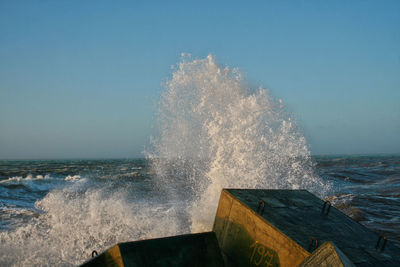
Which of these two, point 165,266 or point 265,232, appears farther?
point 265,232

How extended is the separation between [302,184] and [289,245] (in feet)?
33.9

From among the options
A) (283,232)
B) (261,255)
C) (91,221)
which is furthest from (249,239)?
(91,221)

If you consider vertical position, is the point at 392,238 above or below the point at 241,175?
below

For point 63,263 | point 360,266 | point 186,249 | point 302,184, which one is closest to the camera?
point 360,266

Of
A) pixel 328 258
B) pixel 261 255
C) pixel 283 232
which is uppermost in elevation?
pixel 328 258

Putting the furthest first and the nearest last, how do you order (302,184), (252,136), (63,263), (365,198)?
(302,184)
(365,198)
(252,136)
(63,263)

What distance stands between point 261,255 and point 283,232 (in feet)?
1.12

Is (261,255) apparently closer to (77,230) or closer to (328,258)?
(328,258)

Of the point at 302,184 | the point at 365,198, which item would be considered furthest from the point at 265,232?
the point at 302,184

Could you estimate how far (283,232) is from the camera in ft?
9.33

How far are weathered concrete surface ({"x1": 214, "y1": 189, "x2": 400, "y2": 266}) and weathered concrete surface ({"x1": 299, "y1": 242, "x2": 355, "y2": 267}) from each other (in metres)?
0.45

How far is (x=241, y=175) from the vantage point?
7.62m

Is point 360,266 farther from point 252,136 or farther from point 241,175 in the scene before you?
point 252,136

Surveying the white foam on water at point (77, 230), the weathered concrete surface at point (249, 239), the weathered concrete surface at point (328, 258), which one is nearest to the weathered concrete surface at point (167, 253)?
the weathered concrete surface at point (249, 239)
